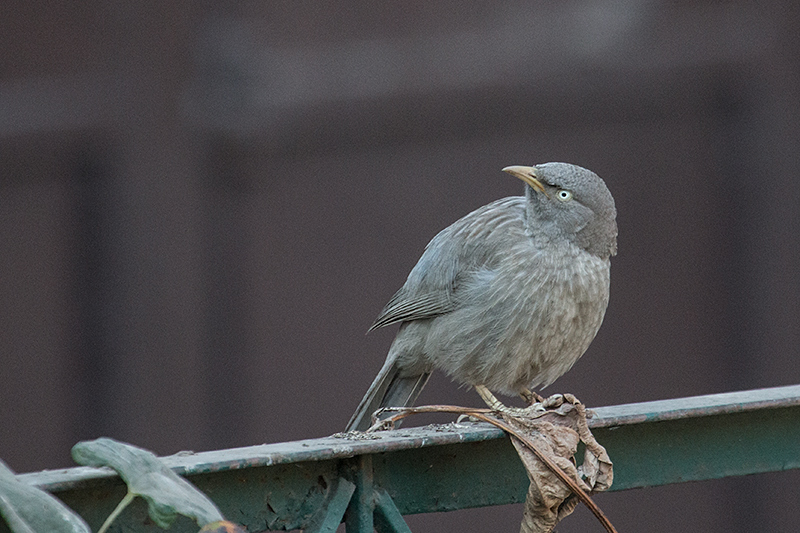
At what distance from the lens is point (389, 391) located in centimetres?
439

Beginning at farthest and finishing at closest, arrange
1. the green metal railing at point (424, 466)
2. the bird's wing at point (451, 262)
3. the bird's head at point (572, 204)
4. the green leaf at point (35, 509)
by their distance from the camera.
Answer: the bird's wing at point (451, 262), the bird's head at point (572, 204), the green metal railing at point (424, 466), the green leaf at point (35, 509)

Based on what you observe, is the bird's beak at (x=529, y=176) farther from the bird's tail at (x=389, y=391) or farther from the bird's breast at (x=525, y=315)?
the bird's tail at (x=389, y=391)

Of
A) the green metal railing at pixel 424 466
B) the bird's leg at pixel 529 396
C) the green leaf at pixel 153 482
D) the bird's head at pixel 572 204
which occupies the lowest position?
the bird's leg at pixel 529 396

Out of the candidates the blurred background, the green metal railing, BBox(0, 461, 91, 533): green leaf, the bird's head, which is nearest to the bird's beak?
the bird's head

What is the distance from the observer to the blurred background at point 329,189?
6496mm

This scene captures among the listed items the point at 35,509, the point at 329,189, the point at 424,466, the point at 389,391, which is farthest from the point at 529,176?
the point at 329,189

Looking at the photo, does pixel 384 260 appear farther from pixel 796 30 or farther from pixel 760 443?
pixel 760 443

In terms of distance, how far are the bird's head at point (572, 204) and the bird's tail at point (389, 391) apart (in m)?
0.82

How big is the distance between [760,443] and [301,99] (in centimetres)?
421

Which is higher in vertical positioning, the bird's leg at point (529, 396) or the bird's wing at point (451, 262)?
the bird's wing at point (451, 262)

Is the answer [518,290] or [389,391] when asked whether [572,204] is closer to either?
[518,290]

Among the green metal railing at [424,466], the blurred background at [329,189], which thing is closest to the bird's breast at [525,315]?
the green metal railing at [424,466]

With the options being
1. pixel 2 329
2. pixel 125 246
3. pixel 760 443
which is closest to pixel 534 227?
pixel 760 443

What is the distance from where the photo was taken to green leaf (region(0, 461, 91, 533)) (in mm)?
1851
